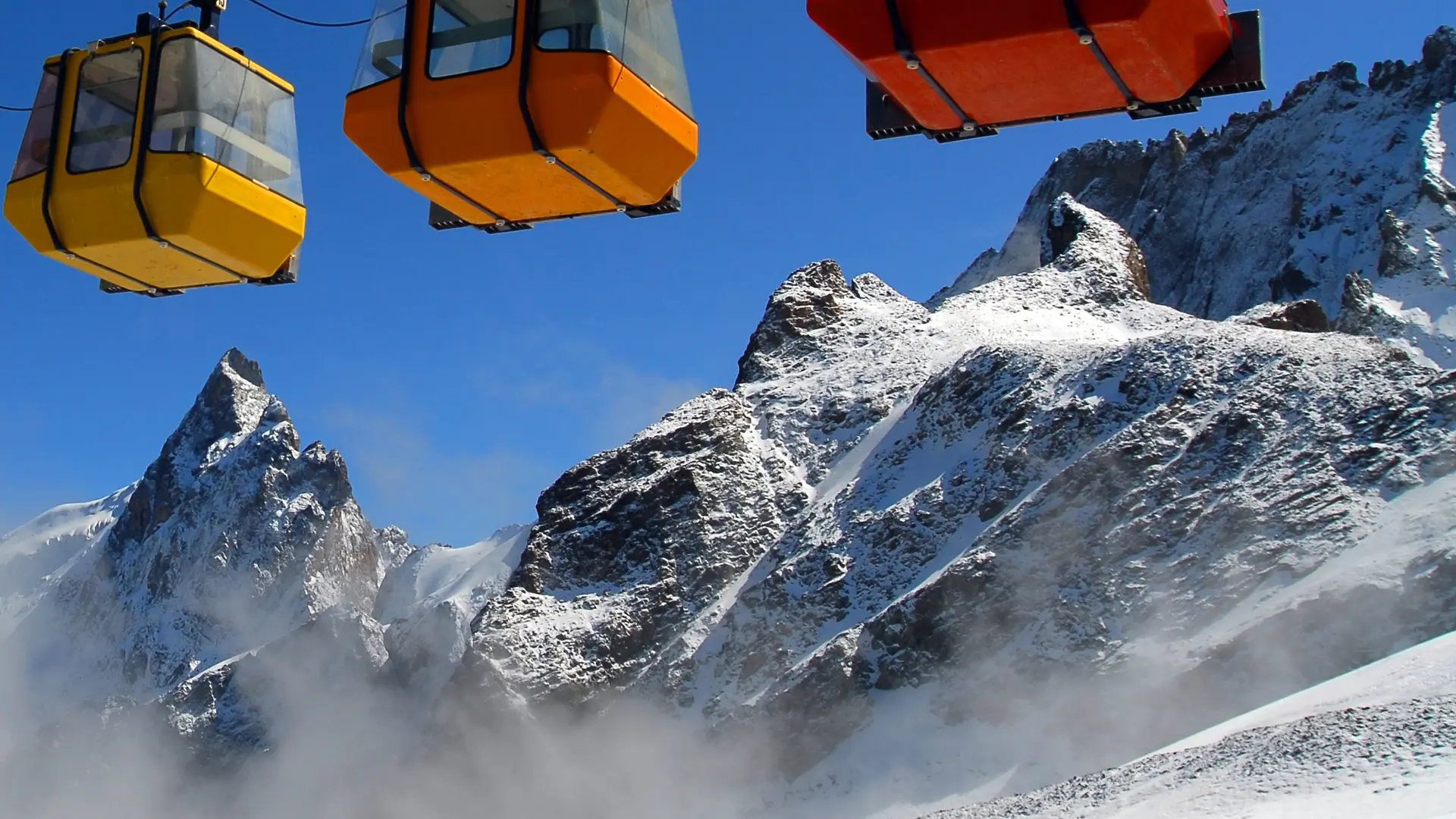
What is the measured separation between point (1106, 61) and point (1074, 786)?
27.5 meters

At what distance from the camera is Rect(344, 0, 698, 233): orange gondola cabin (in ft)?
39.8

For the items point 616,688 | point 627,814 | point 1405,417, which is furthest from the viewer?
point 616,688

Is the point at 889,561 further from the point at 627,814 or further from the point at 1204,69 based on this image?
the point at 1204,69

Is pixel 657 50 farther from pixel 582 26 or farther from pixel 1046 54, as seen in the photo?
pixel 1046 54

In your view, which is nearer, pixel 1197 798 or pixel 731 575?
pixel 1197 798

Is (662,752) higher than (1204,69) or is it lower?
higher

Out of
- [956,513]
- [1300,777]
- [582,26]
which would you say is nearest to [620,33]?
[582,26]

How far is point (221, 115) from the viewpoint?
46.1 ft

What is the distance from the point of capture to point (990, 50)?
10742 mm

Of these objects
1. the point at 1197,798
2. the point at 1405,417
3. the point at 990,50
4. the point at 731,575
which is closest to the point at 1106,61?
the point at 990,50

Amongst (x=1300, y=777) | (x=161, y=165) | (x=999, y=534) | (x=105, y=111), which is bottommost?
(x=1300, y=777)

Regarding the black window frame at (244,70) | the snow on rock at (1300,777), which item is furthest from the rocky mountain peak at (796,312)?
the black window frame at (244,70)

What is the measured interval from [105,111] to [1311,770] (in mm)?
21877

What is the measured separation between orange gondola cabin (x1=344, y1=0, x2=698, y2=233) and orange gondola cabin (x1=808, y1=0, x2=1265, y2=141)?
187 centimetres
